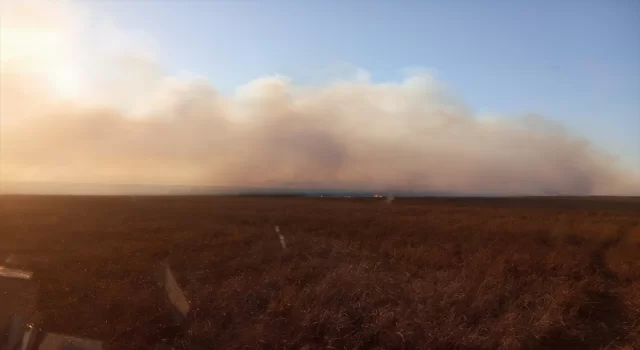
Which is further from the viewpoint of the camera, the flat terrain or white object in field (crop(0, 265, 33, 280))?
white object in field (crop(0, 265, 33, 280))

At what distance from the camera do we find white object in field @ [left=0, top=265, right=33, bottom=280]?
10703 millimetres

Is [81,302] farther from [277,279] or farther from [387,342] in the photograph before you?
[387,342]

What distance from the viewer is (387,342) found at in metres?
6.79

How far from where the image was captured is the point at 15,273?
36.4 ft

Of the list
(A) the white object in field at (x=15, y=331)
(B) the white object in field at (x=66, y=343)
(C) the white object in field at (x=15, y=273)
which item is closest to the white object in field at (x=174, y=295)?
(B) the white object in field at (x=66, y=343)

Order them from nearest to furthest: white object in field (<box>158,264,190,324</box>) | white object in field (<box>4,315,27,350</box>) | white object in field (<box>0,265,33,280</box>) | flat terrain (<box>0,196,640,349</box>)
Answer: white object in field (<box>4,315,27,350</box>) < flat terrain (<box>0,196,640,349</box>) < white object in field (<box>158,264,190,324</box>) < white object in field (<box>0,265,33,280</box>)

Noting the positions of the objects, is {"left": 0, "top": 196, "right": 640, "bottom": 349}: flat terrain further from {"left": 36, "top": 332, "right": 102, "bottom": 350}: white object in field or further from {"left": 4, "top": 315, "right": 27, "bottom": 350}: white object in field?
{"left": 4, "top": 315, "right": 27, "bottom": 350}: white object in field

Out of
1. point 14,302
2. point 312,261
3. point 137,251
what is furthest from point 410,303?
point 137,251

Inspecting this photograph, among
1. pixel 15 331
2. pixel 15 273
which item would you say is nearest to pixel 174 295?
pixel 15 331

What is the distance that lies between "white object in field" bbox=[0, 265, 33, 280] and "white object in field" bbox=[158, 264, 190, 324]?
2.99m

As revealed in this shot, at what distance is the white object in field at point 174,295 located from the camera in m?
7.95

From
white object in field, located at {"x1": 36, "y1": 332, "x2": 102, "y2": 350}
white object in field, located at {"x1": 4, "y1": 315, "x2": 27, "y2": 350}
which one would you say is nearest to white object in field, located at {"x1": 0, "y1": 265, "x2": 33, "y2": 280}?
white object in field, located at {"x1": 4, "y1": 315, "x2": 27, "y2": 350}

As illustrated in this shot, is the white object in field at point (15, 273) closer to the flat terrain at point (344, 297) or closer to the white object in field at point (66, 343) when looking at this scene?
the flat terrain at point (344, 297)

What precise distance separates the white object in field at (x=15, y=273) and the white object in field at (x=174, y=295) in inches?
118
